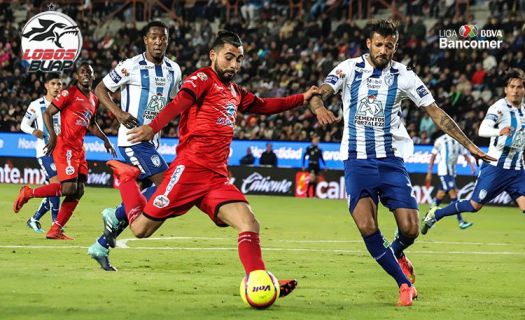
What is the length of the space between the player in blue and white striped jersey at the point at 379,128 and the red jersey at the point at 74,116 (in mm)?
6587

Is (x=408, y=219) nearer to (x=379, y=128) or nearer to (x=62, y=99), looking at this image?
(x=379, y=128)

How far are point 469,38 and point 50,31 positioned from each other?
15998 millimetres

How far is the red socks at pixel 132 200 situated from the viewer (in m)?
9.30

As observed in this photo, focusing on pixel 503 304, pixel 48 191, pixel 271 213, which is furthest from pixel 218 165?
pixel 271 213

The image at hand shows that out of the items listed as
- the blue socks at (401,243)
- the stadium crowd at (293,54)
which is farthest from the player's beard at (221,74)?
the stadium crowd at (293,54)

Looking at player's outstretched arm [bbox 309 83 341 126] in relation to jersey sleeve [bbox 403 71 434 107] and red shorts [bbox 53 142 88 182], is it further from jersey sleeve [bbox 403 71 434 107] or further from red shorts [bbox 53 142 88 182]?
red shorts [bbox 53 142 88 182]

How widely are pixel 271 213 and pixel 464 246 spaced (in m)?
7.39

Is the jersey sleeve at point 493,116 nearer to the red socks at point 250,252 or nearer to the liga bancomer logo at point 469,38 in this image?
the red socks at point 250,252

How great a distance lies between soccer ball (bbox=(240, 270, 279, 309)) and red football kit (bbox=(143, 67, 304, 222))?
737 millimetres

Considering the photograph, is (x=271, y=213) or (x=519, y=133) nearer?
(x=519, y=133)

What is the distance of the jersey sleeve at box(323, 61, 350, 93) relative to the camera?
9383 mm

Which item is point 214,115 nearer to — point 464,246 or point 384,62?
point 384,62

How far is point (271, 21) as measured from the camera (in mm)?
38562

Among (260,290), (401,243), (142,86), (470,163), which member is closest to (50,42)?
(470,163)
